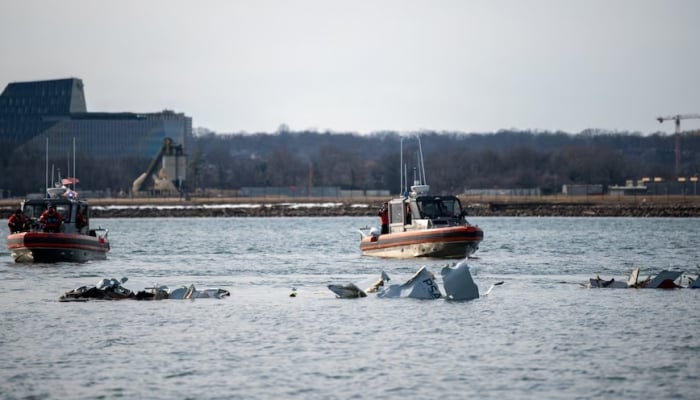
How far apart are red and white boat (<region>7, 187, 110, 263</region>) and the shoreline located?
283ft

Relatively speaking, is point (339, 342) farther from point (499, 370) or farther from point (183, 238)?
point (183, 238)

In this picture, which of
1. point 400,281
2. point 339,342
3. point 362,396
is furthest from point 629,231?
point 362,396

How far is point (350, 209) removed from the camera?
6147 inches

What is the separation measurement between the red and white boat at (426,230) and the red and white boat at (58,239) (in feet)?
44.7

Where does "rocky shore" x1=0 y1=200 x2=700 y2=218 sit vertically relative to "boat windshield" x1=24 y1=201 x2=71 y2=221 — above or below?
below

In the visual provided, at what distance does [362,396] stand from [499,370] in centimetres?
381

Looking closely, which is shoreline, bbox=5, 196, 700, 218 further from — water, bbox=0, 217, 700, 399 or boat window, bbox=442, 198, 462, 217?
water, bbox=0, 217, 700, 399

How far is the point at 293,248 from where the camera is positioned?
243 feet

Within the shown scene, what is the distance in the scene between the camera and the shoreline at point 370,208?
138 metres

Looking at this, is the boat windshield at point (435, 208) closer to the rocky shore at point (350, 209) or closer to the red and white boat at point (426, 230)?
the red and white boat at point (426, 230)

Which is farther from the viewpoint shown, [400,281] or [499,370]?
[400,281]

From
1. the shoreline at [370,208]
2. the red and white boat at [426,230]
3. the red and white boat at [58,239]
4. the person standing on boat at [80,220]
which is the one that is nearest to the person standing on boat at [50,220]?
the red and white boat at [58,239]

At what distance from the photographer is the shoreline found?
138 meters

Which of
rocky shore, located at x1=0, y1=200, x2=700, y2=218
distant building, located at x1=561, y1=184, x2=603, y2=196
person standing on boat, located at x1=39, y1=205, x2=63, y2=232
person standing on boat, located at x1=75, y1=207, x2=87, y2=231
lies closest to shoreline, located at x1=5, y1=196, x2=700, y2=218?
rocky shore, located at x1=0, y1=200, x2=700, y2=218
